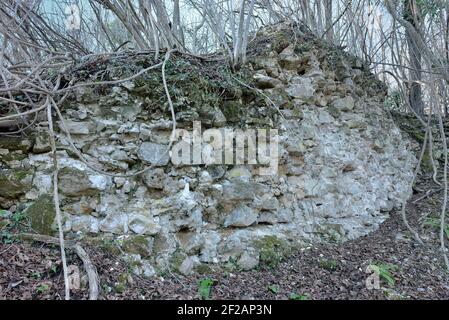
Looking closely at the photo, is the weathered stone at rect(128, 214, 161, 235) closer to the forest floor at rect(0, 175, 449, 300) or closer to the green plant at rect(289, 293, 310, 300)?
the forest floor at rect(0, 175, 449, 300)

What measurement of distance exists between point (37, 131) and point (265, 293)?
193 centimetres

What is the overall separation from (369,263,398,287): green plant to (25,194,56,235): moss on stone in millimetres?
2284

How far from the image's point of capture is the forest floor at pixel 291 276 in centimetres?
183

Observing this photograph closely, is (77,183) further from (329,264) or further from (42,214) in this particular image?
(329,264)

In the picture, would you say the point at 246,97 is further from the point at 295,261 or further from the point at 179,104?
the point at 295,261

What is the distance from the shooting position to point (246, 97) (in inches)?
117

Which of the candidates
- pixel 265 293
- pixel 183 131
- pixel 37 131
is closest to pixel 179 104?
pixel 183 131

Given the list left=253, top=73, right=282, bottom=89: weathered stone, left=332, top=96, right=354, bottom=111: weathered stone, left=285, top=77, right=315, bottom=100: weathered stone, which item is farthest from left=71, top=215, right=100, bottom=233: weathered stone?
left=332, top=96, right=354, bottom=111: weathered stone

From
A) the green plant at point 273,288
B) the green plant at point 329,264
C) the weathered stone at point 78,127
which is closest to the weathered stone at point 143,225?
the weathered stone at point 78,127

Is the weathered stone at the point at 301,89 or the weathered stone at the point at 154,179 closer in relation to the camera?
the weathered stone at the point at 154,179

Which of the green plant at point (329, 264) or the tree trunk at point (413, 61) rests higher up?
the tree trunk at point (413, 61)

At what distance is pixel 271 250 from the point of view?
2.54 meters

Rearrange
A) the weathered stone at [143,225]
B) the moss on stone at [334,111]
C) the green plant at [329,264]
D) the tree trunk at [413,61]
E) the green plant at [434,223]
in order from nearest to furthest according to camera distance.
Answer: the weathered stone at [143,225]
the green plant at [329,264]
the green plant at [434,223]
the moss on stone at [334,111]
the tree trunk at [413,61]

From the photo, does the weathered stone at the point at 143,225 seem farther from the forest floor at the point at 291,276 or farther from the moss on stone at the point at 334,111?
the moss on stone at the point at 334,111
